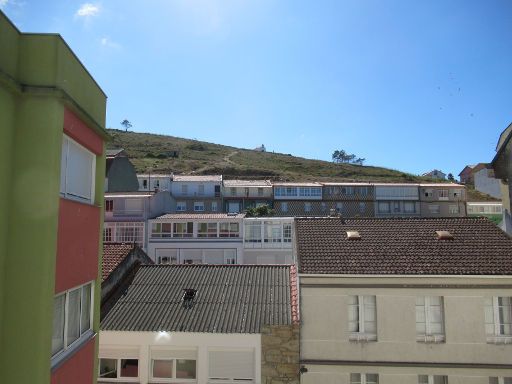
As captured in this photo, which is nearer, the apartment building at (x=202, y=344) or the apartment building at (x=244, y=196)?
the apartment building at (x=202, y=344)

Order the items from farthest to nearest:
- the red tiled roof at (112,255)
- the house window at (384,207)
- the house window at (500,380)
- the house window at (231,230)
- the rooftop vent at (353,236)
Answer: the house window at (384,207)
the house window at (231,230)
the red tiled roof at (112,255)
the rooftop vent at (353,236)
the house window at (500,380)

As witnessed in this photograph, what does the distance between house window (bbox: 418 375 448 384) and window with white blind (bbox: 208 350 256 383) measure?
5.19 meters

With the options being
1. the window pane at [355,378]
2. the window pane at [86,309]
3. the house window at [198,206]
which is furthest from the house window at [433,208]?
the window pane at [86,309]

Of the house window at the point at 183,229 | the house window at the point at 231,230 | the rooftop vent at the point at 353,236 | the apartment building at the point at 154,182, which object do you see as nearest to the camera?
the rooftop vent at the point at 353,236

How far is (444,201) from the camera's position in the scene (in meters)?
69.1

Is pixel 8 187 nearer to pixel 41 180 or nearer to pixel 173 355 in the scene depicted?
pixel 41 180

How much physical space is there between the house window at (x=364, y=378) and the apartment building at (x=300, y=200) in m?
55.2

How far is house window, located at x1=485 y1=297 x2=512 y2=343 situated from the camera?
41.2ft

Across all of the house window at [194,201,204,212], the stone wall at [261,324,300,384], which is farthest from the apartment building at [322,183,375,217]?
the stone wall at [261,324,300,384]

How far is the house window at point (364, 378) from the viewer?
12.6 meters

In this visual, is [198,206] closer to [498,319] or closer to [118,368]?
[118,368]

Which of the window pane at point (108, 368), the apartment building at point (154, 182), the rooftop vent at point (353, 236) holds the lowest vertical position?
the window pane at point (108, 368)

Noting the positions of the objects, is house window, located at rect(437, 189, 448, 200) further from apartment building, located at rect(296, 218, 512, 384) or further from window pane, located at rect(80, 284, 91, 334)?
window pane, located at rect(80, 284, 91, 334)

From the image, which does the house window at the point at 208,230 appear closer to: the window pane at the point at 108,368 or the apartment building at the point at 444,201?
the window pane at the point at 108,368
